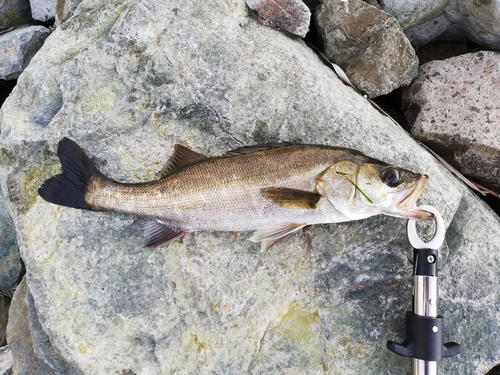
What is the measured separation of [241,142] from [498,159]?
240 centimetres

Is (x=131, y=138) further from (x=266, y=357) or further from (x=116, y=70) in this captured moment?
(x=266, y=357)

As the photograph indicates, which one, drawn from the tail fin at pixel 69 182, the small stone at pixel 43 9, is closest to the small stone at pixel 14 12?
the small stone at pixel 43 9

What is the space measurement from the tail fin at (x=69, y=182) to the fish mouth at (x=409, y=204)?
2.17 meters

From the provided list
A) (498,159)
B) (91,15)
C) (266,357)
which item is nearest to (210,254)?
(266,357)

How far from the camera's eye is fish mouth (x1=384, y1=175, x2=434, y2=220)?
3.19 meters

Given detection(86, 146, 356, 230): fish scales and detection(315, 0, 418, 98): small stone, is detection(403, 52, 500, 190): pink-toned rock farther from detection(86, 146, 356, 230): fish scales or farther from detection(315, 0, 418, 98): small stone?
detection(86, 146, 356, 230): fish scales

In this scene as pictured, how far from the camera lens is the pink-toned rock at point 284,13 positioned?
4090 mm

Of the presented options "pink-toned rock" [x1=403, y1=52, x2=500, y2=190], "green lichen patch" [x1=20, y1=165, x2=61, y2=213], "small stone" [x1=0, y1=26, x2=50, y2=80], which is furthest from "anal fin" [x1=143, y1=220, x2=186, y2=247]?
"small stone" [x1=0, y1=26, x2=50, y2=80]

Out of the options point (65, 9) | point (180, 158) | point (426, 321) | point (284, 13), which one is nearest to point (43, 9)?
point (65, 9)

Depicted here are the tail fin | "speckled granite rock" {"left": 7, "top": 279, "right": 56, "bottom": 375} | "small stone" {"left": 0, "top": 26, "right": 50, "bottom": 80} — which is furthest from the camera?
"small stone" {"left": 0, "top": 26, "right": 50, "bottom": 80}

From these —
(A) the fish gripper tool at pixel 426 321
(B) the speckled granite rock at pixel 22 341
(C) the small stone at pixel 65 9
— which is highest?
(C) the small stone at pixel 65 9

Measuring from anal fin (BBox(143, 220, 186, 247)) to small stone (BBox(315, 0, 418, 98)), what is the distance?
7.64 ft

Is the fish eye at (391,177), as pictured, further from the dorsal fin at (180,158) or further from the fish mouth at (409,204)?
the dorsal fin at (180,158)

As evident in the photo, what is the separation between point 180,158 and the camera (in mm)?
3512
